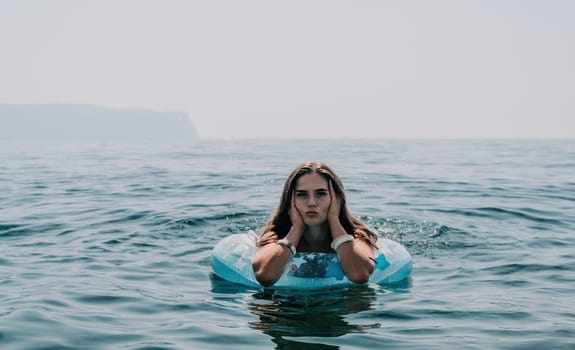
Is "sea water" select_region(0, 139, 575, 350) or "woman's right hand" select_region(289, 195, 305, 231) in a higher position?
"woman's right hand" select_region(289, 195, 305, 231)

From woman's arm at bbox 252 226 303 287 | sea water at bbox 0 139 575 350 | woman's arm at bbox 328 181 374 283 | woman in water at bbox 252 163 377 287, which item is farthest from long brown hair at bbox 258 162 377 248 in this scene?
sea water at bbox 0 139 575 350

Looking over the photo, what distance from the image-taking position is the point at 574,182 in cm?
2047

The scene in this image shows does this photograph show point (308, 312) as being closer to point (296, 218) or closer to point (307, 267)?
point (307, 267)

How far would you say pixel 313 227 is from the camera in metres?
7.85

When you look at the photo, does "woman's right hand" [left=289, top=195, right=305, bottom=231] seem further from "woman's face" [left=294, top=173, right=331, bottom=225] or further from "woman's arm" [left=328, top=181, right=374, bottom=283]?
"woman's arm" [left=328, top=181, right=374, bottom=283]

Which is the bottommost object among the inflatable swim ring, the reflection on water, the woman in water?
the reflection on water

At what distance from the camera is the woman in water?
7.41 metres

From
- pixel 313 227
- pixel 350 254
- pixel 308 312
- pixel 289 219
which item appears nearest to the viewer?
pixel 308 312

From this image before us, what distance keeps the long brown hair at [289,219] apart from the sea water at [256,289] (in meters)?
0.65

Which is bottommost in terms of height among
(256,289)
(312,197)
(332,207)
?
(256,289)

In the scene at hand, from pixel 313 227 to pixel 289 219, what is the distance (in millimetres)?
313

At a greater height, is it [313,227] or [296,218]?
[296,218]

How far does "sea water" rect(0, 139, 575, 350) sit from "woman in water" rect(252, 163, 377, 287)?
0.27 m

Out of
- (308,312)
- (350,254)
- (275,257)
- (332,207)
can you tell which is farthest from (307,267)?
(308,312)
